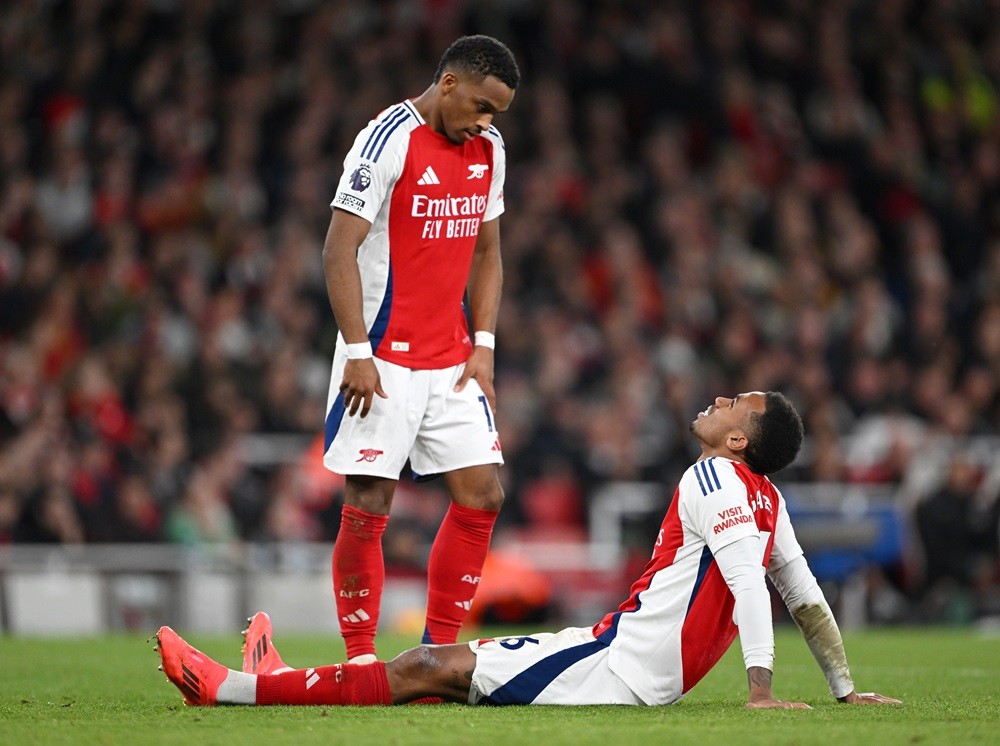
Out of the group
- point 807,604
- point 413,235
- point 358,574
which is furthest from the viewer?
point 413,235

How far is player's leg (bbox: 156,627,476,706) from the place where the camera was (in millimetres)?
4852

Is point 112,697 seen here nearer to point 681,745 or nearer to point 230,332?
point 681,745

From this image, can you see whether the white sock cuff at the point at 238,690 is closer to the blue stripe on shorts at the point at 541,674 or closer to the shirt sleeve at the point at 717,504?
the blue stripe on shorts at the point at 541,674

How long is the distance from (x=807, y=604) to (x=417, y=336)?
5.42 feet

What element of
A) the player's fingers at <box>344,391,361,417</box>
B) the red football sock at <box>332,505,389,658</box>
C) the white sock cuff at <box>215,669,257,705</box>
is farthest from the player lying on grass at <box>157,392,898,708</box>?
the player's fingers at <box>344,391,361,417</box>

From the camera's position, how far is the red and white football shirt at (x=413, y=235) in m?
5.57

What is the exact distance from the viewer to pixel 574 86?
56.3 ft

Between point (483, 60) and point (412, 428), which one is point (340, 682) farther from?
point (483, 60)

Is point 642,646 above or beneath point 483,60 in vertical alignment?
beneath

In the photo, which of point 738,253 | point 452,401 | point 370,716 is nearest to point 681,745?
point 370,716

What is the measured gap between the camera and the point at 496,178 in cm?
590

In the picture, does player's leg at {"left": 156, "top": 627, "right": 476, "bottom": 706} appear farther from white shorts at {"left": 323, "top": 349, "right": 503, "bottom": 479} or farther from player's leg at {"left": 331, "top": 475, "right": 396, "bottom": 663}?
white shorts at {"left": 323, "top": 349, "right": 503, "bottom": 479}

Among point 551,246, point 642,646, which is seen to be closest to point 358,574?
point 642,646

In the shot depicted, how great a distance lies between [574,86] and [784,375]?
4.75 meters
